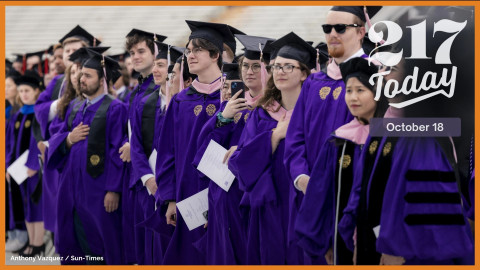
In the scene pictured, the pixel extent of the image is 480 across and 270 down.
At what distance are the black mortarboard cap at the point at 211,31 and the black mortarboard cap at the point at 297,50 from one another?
938 millimetres

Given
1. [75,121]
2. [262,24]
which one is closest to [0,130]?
[75,121]

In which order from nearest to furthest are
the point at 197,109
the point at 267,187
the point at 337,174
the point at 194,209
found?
the point at 337,174 < the point at 267,187 < the point at 194,209 < the point at 197,109

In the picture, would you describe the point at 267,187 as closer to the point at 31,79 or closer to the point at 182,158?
the point at 182,158

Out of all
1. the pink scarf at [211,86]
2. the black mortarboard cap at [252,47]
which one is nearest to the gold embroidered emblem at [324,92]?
the black mortarboard cap at [252,47]

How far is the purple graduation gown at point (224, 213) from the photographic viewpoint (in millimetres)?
7055

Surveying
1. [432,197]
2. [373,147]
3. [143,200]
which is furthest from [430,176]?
[143,200]

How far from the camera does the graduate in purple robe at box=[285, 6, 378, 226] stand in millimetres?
6168

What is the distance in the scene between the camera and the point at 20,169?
35.7 ft

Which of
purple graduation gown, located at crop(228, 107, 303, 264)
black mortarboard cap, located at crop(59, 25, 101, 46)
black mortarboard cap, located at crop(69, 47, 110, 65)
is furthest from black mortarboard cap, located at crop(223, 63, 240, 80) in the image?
black mortarboard cap, located at crop(59, 25, 101, 46)

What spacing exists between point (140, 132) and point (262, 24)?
7.43m

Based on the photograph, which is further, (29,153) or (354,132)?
(29,153)

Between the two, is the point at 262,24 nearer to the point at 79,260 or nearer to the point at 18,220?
the point at 18,220

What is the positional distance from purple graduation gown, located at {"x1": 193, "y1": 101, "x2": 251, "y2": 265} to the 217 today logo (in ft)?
4.98

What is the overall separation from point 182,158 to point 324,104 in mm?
1748
